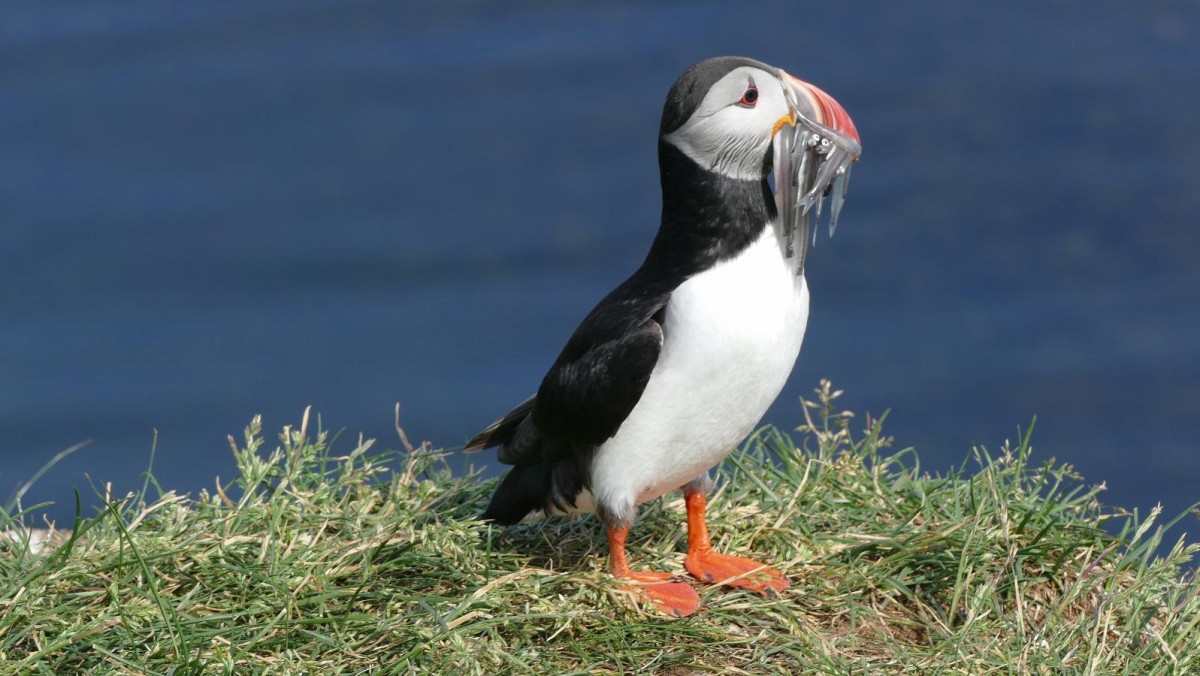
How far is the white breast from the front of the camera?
11.9ft

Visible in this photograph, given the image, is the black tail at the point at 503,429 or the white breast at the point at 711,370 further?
the black tail at the point at 503,429

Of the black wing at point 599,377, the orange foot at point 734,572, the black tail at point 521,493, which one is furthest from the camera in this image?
the black tail at point 521,493

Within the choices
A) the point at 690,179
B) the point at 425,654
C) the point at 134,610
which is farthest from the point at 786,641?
the point at 134,610

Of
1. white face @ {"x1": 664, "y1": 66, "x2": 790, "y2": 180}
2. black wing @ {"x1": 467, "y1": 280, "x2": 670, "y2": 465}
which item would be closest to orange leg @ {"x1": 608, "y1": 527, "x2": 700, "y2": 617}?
black wing @ {"x1": 467, "y1": 280, "x2": 670, "y2": 465}

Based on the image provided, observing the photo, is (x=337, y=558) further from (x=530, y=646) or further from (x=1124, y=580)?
(x=1124, y=580)

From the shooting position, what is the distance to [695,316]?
363 cm

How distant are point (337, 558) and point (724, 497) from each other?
3.91ft

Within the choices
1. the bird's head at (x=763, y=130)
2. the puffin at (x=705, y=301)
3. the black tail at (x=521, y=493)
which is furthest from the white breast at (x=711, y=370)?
the black tail at (x=521, y=493)

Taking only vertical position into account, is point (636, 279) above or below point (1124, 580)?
above

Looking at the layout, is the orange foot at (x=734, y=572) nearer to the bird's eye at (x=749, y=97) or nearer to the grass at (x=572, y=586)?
the grass at (x=572, y=586)

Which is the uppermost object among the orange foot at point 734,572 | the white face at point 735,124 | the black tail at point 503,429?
the white face at point 735,124

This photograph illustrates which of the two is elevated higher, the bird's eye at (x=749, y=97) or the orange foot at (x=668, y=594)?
the bird's eye at (x=749, y=97)

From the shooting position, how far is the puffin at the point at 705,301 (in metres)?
3.63

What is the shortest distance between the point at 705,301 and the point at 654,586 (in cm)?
77
